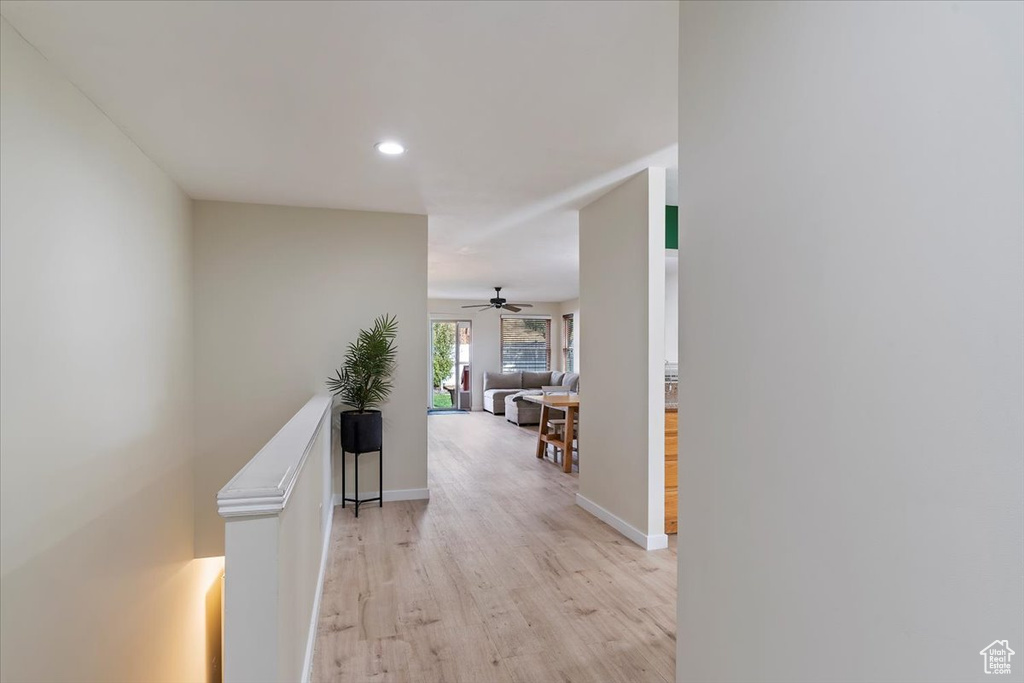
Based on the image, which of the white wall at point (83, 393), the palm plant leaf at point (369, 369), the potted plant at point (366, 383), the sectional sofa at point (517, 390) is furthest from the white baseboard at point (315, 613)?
the sectional sofa at point (517, 390)

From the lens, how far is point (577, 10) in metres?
1.72

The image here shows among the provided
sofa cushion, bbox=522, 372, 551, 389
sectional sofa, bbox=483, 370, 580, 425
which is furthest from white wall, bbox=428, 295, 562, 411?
sofa cushion, bbox=522, 372, 551, 389

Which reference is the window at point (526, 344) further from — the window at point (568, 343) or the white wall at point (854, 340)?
the white wall at point (854, 340)

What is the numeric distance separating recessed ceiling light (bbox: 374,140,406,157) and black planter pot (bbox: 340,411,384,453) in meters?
1.96

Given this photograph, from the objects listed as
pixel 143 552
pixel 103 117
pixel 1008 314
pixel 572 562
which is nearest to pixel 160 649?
pixel 143 552

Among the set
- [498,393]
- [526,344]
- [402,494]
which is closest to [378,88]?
[402,494]

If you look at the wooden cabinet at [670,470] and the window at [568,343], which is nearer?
the wooden cabinet at [670,470]

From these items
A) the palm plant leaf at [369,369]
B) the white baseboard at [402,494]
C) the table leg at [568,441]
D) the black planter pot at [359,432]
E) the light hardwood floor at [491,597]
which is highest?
the palm plant leaf at [369,369]

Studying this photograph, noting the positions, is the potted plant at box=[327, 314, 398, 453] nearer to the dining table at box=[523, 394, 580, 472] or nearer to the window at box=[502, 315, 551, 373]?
the dining table at box=[523, 394, 580, 472]

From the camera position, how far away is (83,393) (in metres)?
2.36

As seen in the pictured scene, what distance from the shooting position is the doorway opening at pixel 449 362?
11.4m

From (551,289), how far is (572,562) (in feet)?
23.0

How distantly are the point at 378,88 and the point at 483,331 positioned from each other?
31.0ft

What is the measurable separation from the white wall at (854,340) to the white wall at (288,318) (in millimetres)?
3310
